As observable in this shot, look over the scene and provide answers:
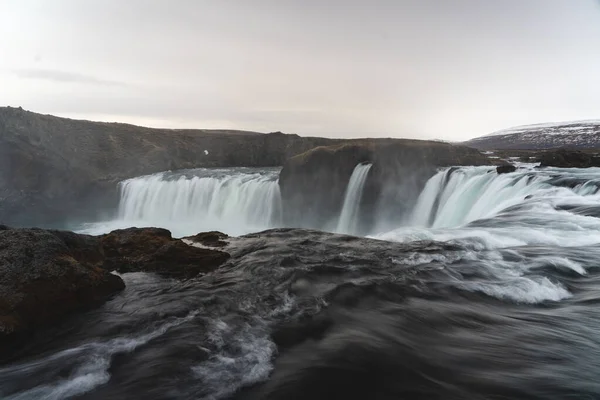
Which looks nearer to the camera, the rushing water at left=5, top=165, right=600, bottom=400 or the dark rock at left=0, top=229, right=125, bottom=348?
the rushing water at left=5, top=165, right=600, bottom=400

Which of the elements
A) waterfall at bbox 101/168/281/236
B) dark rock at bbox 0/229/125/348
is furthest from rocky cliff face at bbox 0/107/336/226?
dark rock at bbox 0/229/125/348

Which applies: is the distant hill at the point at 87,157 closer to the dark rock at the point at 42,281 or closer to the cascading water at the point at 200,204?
the cascading water at the point at 200,204

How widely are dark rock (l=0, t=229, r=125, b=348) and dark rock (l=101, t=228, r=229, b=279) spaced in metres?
1.25

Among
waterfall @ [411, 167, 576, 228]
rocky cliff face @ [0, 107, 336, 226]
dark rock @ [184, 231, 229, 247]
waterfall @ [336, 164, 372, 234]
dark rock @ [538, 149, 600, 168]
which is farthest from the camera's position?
rocky cliff face @ [0, 107, 336, 226]

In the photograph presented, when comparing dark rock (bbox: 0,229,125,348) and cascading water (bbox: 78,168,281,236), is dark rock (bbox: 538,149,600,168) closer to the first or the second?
cascading water (bbox: 78,168,281,236)

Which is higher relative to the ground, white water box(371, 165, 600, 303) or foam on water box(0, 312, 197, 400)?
white water box(371, 165, 600, 303)

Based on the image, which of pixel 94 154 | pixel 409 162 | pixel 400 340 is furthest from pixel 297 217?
pixel 94 154

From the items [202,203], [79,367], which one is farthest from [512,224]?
[202,203]

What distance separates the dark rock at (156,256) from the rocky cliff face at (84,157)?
3075 centimetres

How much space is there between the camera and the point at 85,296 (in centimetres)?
662

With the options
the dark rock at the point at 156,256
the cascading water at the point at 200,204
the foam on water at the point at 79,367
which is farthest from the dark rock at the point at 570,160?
the foam on water at the point at 79,367

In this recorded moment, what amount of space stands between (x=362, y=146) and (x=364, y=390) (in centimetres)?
2302

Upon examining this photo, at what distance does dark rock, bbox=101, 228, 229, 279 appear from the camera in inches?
339

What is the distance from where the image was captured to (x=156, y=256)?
9031 mm
